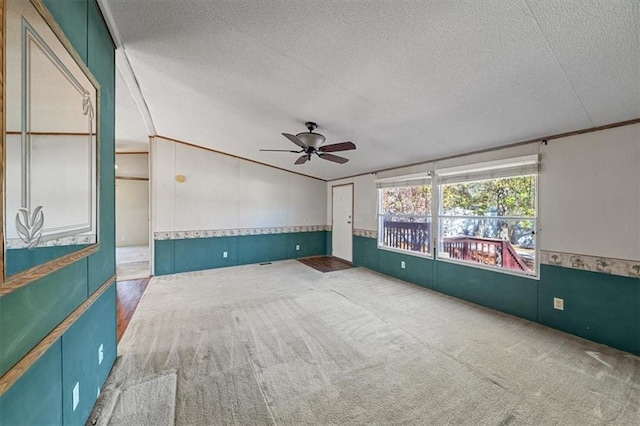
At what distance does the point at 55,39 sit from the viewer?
1.23 meters

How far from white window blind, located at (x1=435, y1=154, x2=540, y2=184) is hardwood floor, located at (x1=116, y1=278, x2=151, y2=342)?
4.76 m

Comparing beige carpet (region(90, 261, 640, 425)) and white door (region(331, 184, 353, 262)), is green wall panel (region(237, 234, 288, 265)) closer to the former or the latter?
white door (region(331, 184, 353, 262))

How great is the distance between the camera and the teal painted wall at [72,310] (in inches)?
38.8

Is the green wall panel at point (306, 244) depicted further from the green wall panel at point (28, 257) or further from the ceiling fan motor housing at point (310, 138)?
the green wall panel at point (28, 257)

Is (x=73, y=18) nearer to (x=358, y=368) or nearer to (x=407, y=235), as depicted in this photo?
(x=358, y=368)

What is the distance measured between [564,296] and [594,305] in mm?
240

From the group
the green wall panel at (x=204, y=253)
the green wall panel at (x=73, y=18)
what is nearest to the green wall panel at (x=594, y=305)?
the green wall panel at (x=73, y=18)

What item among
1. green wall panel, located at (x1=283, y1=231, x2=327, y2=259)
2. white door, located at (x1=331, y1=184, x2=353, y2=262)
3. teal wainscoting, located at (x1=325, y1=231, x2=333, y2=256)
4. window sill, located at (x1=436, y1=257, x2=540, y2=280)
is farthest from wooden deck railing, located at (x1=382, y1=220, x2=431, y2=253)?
green wall panel, located at (x1=283, y1=231, x2=327, y2=259)

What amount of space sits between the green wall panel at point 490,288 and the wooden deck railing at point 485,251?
0.15 m

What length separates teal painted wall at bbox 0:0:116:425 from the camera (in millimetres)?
984

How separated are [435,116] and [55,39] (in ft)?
9.90

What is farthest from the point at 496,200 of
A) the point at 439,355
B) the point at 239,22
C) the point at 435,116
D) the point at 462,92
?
the point at 239,22

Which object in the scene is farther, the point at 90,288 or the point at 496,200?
the point at 496,200

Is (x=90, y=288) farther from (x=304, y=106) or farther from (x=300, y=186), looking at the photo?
(x=300, y=186)
